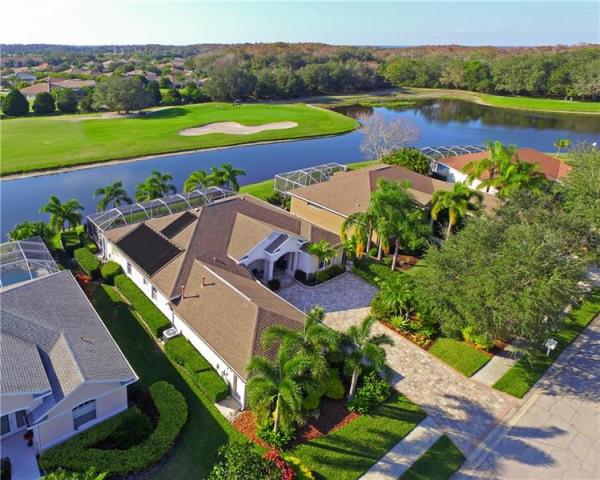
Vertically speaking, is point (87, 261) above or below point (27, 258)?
below

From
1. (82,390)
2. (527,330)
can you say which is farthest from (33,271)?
(527,330)

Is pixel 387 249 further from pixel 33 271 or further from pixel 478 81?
pixel 478 81

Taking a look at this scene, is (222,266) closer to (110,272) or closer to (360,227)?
(110,272)

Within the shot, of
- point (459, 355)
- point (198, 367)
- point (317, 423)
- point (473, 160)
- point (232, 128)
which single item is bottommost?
point (317, 423)

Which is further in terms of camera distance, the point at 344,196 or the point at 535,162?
the point at 535,162

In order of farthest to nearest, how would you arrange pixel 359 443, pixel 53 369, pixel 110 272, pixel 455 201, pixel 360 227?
pixel 455 201, pixel 360 227, pixel 110 272, pixel 359 443, pixel 53 369

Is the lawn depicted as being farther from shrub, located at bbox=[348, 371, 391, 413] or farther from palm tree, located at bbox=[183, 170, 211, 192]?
shrub, located at bbox=[348, 371, 391, 413]

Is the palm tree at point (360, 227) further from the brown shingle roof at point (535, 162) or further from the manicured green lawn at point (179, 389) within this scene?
the brown shingle roof at point (535, 162)

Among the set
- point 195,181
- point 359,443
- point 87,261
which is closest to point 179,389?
point 359,443
